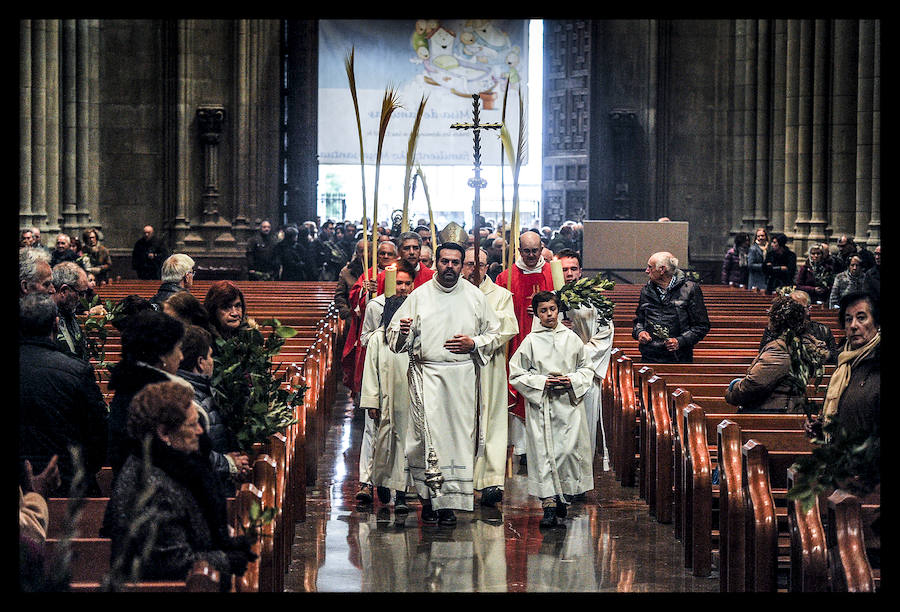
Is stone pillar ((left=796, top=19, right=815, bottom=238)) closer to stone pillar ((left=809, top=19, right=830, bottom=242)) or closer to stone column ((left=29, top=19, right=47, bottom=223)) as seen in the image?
stone pillar ((left=809, top=19, right=830, bottom=242))

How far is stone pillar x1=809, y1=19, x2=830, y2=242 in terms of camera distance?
60.2 ft

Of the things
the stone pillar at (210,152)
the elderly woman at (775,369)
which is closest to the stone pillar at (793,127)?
the stone pillar at (210,152)

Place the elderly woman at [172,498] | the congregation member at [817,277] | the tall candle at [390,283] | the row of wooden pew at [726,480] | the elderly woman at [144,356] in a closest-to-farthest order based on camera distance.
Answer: the elderly woman at [172,498] < the elderly woman at [144,356] < the row of wooden pew at [726,480] < the tall candle at [390,283] < the congregation member at [817,277]

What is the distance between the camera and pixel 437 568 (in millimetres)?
6672

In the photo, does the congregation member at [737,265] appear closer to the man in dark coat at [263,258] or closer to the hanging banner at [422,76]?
the hanging banner at [422,76]

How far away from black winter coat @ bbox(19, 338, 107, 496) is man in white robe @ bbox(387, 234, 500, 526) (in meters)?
2.79

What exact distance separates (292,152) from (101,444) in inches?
735

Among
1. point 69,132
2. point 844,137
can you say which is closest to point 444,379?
point 844,137

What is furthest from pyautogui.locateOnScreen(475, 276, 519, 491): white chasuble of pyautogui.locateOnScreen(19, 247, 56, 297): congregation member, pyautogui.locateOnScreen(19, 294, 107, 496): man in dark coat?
pyautogui.locateOnScreen(19, 294, 107, 496): man in dark coat

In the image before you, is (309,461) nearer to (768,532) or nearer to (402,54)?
(768,532)

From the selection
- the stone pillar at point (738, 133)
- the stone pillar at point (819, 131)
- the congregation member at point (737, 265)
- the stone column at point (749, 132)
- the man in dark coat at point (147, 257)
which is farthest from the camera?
the stone pillar at point (738, 133)

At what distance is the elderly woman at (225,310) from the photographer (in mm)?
6254

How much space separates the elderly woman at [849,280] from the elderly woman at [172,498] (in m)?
9.89
